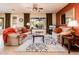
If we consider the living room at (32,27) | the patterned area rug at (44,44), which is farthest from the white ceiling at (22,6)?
the patterned area rug at (44,44)

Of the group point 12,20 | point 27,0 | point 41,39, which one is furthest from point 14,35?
point 27,0

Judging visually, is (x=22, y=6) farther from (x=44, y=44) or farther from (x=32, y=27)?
(x=44, y=44)

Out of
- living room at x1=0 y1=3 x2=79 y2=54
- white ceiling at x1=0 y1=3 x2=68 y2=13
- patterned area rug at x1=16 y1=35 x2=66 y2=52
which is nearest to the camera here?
white ceiling at x1=0 y1=3 x2=68 y2=13

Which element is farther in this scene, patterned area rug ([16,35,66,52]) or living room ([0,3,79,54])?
patterned area rug ([16,35,66,52])

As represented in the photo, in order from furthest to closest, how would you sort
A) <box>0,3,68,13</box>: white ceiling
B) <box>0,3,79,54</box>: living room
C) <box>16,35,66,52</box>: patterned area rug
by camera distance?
<box>16,35,66,52</box>: patterned area rug → <box>0,3,79,54</box>: living room → <box>0,3,68,13</box>: white ceiling

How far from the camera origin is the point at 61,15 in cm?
433

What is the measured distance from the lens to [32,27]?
3.77 meters

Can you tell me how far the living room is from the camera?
3545 mm

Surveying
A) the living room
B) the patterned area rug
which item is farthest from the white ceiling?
the patterned area rug

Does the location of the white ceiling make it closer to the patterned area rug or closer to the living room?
the living room

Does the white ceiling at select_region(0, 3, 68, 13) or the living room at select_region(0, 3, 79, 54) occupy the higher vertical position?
the white ceiling at select_region(0, 3, 68, 13)

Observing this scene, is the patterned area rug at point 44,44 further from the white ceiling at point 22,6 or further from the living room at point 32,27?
the white ceiling at point 22,6

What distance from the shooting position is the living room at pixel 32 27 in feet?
11.6

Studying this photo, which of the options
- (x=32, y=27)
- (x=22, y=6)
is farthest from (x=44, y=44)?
(x=22, y=6)
